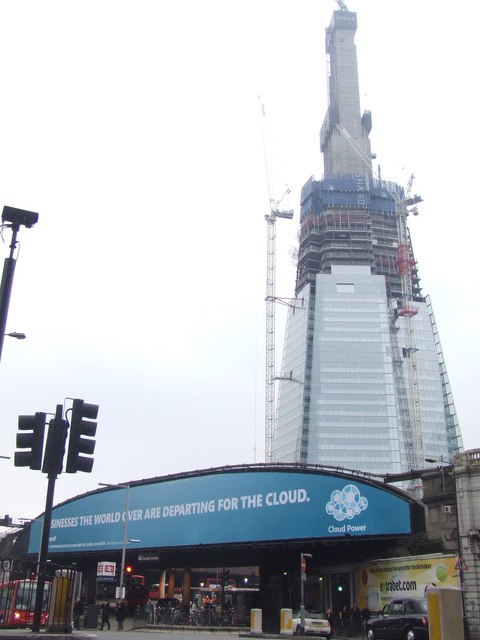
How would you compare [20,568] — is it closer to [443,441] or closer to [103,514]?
[103,514]

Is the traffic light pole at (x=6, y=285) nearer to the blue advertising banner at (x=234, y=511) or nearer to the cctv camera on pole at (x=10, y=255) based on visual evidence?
the cctv camera on pole at (x=10, y=255)

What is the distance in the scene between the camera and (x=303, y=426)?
653 feet

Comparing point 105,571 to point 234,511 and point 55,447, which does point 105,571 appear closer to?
point 234,511

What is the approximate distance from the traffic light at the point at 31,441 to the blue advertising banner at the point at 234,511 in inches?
1228

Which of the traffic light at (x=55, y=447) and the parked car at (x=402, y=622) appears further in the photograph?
the parked car at (x=402, y=622)

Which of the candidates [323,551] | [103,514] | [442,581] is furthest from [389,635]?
[103,514]

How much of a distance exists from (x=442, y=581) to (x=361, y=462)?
155 metres

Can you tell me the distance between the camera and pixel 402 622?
2922 centimetres

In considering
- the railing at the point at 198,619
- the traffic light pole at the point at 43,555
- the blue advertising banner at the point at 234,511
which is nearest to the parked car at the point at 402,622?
the blue advertising banner at the point at 234,511

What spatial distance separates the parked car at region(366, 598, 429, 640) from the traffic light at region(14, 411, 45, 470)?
18.2 m

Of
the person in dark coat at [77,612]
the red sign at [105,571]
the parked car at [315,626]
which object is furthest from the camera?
the red sign at [105,571]

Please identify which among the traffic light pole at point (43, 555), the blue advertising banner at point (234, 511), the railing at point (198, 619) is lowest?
the railing at point (198, 619)

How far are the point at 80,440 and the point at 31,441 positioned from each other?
3.85 ft

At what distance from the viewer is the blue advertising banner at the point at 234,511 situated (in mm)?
45000
